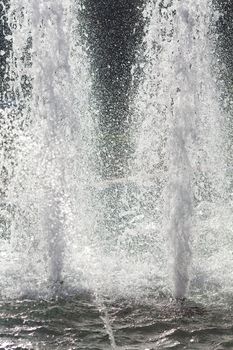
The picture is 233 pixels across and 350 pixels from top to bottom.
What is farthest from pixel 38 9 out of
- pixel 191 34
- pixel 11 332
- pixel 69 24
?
pixel 11 332

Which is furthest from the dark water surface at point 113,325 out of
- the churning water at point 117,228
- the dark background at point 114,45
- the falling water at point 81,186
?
the dark background at point 114,45

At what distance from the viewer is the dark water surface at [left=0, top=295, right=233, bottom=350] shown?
538 cm

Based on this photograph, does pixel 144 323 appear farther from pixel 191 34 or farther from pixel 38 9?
pixel 38 9

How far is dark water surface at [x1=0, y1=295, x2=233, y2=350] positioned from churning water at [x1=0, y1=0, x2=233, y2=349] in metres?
0.01

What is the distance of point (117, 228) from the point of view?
992cm

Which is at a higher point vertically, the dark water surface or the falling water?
the falling water

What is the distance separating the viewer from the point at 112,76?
2794cm

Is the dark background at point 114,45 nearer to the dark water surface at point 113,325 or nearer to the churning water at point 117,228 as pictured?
the churning water at point 117,228

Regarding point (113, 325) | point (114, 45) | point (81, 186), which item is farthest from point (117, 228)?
point (114, 45)

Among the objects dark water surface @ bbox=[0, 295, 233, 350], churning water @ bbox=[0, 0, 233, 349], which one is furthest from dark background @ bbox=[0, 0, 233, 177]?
dark water surface @ bbox=[0, 295, 233, 350]

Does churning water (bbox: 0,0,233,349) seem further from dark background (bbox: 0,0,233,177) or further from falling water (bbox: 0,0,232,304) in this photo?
dark background (bbox: 0,0,233,177)

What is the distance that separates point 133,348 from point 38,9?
5.44 metres

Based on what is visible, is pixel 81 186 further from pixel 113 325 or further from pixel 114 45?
pixel 114 45

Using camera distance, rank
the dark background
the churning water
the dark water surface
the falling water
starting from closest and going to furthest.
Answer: the dark water surface < the churning water < the falling water < the dark background
